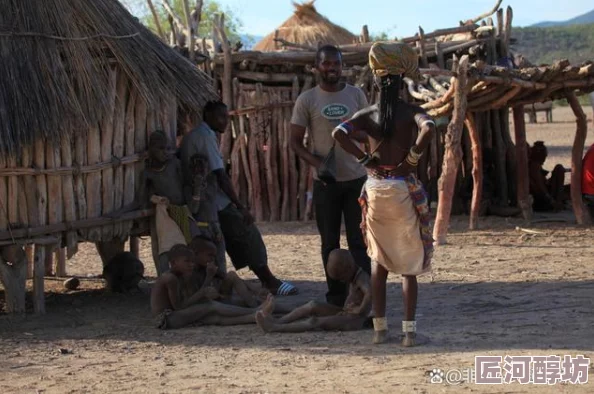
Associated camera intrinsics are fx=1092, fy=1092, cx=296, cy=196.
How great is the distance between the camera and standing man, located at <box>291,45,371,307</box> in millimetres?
7062

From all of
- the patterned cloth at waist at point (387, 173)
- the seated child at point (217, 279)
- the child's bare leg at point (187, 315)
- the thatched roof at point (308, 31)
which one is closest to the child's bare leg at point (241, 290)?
the seated child at point (217, 279)

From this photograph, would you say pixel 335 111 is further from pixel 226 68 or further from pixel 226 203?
pixel 226 68

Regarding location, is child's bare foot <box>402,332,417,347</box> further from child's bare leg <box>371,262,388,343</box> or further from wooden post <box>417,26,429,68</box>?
wooden post <box>417,26,429,68</box>

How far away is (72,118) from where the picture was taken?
7.46 metres

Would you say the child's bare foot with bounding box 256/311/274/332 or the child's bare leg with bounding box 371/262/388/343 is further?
the child's bare foot with bounding box 256/311/274/332

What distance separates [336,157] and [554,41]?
73.4 metres

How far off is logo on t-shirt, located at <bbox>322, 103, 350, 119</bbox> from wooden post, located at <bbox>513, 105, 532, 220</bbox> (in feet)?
19.0

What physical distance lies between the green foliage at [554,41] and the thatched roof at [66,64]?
63.2 metres

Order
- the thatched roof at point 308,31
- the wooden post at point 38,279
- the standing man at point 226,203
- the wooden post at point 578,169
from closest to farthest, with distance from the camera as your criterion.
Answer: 1. the wooden post at point 38,279
2. the standing man at point 226,203
3. the wooden post at point 578,169
4. the thatched roof at point 308,31

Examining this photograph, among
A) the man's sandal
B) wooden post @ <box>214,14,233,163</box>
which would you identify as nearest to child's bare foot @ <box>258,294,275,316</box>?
the man's sandal

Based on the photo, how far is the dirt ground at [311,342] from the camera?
5.50 m

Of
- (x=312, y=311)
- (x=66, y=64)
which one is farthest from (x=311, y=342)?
(x=66, y=64)

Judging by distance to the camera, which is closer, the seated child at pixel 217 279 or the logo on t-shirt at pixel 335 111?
the logo on t-shirt at pixel 335 111

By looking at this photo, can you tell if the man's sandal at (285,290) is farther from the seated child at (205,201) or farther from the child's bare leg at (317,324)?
the child's bare leg at (317,324)
